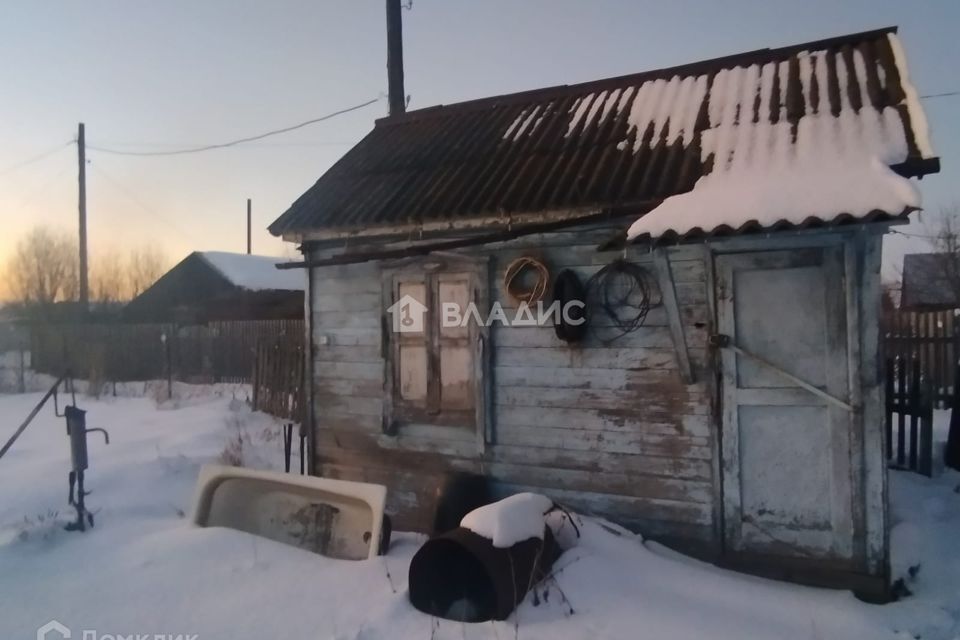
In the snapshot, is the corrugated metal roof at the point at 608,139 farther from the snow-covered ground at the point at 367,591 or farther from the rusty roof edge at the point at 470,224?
the snow-covered ground at the point at 367,591

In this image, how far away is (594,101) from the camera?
7.10 meters

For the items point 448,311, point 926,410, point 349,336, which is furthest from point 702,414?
point 926,410

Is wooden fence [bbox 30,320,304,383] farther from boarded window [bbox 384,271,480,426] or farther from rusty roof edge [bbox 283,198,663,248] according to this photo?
boarded window [bbox 384,271,480,426]

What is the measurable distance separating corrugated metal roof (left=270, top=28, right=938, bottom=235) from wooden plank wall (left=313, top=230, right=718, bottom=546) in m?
0.52

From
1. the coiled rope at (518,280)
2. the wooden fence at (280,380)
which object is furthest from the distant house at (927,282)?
the coiled rope at (518,280)

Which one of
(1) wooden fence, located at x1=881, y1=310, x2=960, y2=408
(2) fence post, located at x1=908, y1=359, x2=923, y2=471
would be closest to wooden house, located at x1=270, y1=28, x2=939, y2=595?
(2) fence post, located at x1=908, y1=359, x2=923, y2=471

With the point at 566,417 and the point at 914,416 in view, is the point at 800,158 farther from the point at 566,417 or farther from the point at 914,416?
the point at 914,416

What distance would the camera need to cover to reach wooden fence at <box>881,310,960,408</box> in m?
11.6

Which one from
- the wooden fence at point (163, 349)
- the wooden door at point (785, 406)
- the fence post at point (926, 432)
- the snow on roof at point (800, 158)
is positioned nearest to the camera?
the snow on roof at point (800, 158)

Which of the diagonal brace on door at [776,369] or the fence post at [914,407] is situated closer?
the diagonal brace on door at [776,369]

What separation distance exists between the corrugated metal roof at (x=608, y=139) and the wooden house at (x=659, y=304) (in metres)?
0.03

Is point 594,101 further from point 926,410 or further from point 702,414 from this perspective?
point 926,410

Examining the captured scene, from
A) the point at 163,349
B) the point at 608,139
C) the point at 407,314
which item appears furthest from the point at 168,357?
the point at 608,139

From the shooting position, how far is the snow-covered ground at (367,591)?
4020mm
